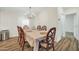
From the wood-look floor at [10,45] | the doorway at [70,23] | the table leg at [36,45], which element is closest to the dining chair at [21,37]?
the wood-look floor at [10,45]

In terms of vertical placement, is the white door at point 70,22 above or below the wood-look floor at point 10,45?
above

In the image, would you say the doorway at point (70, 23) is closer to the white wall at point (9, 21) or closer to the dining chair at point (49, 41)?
the dining chair at point (49, 41)

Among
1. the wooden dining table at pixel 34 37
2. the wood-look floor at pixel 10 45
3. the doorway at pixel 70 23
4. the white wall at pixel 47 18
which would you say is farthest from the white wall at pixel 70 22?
the wood-look floor at pixel 10 45

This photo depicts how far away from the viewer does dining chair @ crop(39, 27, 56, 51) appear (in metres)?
1.70

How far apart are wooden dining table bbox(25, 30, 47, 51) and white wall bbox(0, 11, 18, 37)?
0.66ft

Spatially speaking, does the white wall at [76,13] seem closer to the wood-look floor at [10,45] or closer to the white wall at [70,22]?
the white wall at [70,22]

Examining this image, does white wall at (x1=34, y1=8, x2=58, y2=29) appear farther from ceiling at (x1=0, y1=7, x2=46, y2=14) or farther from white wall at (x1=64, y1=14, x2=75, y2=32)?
white wall at (x1=64, y1=14, x2=75, y2=32)

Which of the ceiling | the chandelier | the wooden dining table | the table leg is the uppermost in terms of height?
the ceiling

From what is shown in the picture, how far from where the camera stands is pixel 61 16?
5.60ft

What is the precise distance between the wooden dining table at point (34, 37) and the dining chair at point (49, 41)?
59 mm

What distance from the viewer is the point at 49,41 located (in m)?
1.73

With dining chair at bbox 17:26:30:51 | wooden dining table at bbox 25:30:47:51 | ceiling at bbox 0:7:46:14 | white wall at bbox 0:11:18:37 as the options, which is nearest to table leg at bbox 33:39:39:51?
wooden dining table at bbox 25:30:47:51

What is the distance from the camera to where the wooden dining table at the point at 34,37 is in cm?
170

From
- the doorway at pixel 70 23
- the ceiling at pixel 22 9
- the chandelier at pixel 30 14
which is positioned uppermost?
the ceiling at pixel 22 9
